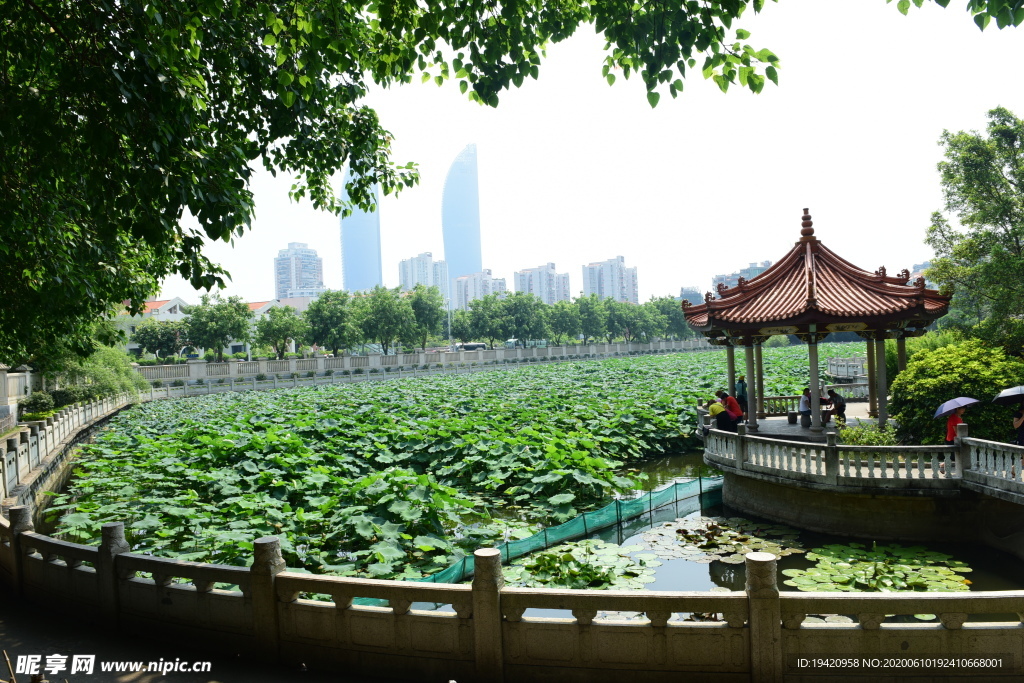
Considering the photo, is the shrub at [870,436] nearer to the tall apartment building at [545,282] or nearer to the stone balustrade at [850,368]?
the stone balustrade at [850,368]

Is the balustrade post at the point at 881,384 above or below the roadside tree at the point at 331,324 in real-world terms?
below

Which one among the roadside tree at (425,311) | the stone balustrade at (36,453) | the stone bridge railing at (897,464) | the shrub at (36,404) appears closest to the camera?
the stone bridge railing at (897,464)

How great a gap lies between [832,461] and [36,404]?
26228 mm

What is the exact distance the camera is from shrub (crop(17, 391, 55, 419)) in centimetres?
2406

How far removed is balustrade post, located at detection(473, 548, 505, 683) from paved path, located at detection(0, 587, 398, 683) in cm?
71

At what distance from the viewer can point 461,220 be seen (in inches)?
5428

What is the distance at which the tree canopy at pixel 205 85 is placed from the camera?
198 inches

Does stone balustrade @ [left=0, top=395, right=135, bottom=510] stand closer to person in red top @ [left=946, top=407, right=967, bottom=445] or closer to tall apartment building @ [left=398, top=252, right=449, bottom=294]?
person in red top @ [left=946, top=407, right=967, bottom=445]

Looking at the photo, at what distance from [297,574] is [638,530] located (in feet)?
22.9

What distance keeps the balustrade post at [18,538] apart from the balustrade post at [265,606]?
128 inches

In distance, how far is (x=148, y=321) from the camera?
64250 mm

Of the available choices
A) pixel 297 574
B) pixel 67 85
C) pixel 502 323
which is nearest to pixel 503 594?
pixel 297 574

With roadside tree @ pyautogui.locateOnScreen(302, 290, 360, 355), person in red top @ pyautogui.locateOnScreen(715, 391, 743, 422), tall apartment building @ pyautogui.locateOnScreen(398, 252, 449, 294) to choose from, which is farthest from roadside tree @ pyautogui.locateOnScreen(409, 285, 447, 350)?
tall apartment building @ pyautogui.locateOnScreen(398, 252, 449, 294)

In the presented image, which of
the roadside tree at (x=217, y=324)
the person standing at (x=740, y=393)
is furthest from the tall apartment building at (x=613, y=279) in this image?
the person standing at (x=740, y=393)
